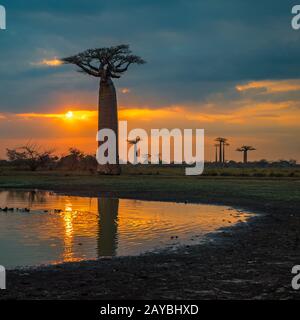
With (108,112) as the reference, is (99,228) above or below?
below

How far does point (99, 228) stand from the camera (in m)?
12.6

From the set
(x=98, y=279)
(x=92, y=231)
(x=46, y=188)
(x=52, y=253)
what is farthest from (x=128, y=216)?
(x=46, y=188)

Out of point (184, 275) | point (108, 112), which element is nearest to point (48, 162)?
point (108, 112)

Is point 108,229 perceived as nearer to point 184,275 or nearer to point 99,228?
point 99,228

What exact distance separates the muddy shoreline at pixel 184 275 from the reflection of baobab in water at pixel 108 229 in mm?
1002

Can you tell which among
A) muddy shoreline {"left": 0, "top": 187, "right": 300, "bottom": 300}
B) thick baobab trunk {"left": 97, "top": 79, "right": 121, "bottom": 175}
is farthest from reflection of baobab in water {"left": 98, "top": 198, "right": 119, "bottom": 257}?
thick baobab trunk {"left": 97, "top": 79, "right": 121, "bottom": 175}

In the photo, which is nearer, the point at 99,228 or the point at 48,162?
the point at 99,228

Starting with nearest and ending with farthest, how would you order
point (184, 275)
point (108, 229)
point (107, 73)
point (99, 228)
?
point (184, 275) → point (108, 229) → point (99, 228) → point (107, 73)

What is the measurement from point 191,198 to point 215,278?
14.7 metres

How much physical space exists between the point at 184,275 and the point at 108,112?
109 feet

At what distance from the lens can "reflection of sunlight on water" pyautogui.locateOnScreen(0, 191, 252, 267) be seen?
9430mm

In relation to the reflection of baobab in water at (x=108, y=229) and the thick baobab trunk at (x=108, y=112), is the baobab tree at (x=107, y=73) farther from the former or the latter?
the reflection of baobab in water at (x=108, y=229)
